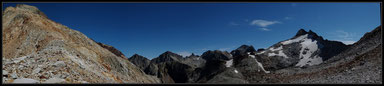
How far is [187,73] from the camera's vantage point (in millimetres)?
136375

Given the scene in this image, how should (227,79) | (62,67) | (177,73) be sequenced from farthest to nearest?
(177,73) < (227,79) < (62,67)

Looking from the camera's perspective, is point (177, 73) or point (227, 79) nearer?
point (227, 79)

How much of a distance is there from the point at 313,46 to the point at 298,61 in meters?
16.9

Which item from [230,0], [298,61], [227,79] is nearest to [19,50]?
[230,0]

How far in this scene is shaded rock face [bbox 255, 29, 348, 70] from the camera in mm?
78981

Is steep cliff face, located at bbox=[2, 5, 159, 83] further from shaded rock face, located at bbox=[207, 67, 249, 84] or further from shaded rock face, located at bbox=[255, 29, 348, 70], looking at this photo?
shaded rock face, located at bbox=[255, 29, 348, 70]

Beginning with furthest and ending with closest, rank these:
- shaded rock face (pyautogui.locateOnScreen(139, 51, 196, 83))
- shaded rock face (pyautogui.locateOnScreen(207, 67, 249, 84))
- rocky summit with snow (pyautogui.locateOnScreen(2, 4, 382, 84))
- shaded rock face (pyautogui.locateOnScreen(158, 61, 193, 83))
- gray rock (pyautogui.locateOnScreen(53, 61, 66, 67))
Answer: shaded rock face (pyautogui.locateOnScreen(139, 51, 196, 83)), shaded rock face (pyautogui.locateOnScreen(158, 61, 193, 83)), shaded rock face (pyautogui.locateOnScreen(207, 67, 249, 84)), gray rock (pyautogui.locateOnScreen(53, 61, 66, 67)), rocky summit with snow (pyautogui.locateOnScreen(2, 4, 382, 84))

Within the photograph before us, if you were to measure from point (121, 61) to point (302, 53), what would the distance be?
80686 mm

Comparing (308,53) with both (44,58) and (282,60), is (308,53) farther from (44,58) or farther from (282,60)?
(44,58)

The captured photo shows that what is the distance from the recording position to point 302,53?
90438 millimetres

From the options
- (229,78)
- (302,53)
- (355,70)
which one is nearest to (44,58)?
(355,70)

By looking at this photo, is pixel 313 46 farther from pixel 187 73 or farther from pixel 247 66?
pixel 187 73

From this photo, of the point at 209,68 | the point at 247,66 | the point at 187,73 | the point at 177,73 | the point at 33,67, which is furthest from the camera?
the point at 177,73

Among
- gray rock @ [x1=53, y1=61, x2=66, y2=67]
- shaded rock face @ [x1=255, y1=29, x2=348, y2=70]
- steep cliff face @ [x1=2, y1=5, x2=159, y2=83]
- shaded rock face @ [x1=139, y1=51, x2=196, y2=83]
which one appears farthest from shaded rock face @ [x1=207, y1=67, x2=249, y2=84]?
shaded rock face @ [x1=139, y1=51, x2=196, y2=83]
